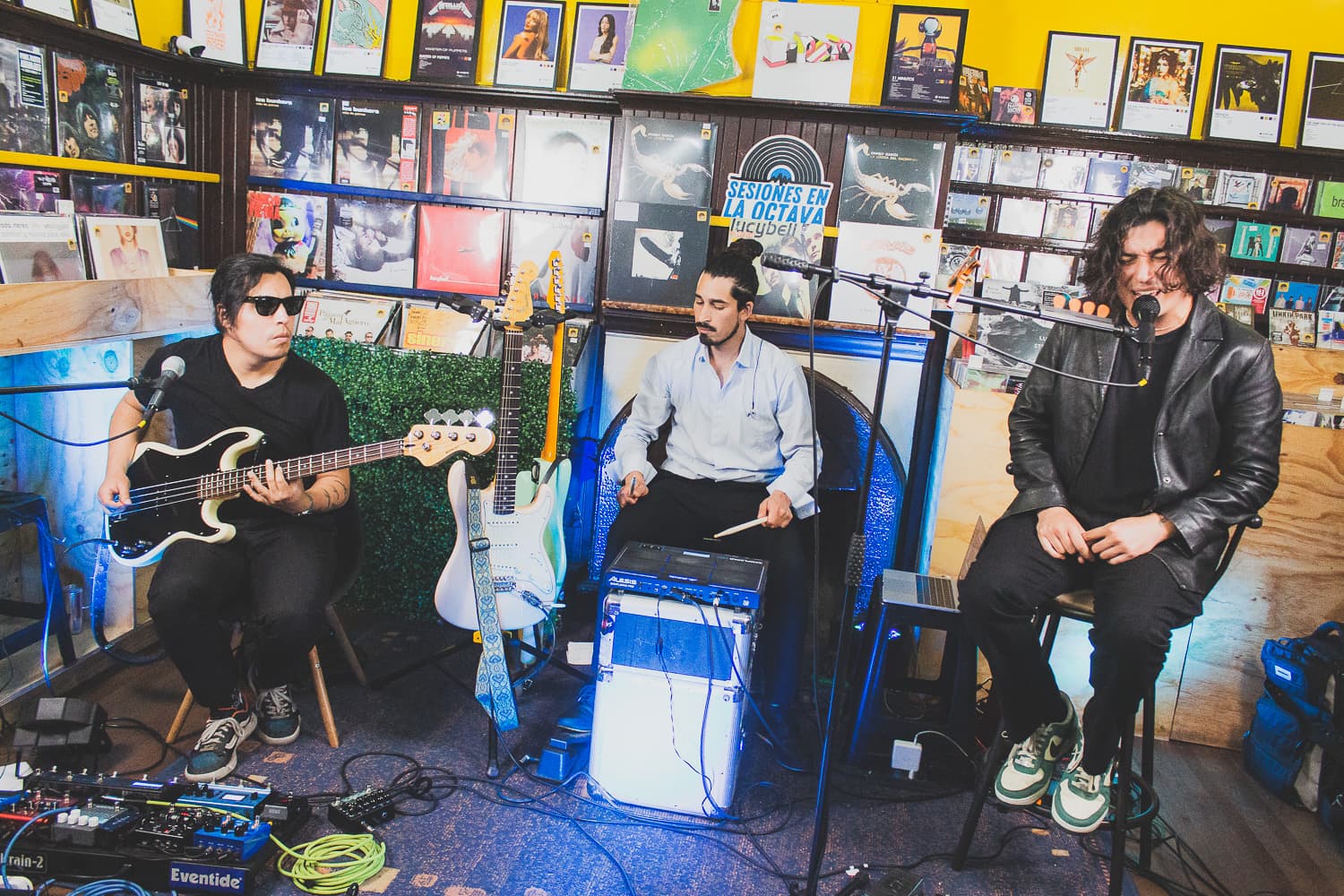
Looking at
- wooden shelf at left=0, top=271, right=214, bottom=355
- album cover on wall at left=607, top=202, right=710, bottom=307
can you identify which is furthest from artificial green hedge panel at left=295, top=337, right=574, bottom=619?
album cover on wall at left=607, top=202, right=710, bottom=307

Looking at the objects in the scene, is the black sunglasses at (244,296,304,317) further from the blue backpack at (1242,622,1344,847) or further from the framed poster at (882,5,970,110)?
the blue backpack at (1242,622,1344,847)

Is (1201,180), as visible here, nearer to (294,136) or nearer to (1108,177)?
(1108,177)

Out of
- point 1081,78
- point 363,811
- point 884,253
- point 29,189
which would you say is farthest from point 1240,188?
point 29,189

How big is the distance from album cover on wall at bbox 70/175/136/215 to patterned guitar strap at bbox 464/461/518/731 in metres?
1.71

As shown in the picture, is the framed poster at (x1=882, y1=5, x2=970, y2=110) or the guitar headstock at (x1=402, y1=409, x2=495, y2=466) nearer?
the guitar headstock at (x1=402, y1=409, x2=495, y2=466)

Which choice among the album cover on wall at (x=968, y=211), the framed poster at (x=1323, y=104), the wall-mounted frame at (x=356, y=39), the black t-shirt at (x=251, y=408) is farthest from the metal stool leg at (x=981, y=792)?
the framed poster at (x=1323, y=104)

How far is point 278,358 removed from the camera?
8.78ft

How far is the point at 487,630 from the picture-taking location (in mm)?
2633

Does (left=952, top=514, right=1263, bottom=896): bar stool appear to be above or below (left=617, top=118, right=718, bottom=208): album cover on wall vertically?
below

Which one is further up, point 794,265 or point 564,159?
point 564,159

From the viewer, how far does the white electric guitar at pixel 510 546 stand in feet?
8.96

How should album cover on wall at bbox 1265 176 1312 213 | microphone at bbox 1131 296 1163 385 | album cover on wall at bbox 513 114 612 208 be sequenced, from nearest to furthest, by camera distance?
microphone at bbox 1131 296 1163 385 → album cover on wall at bbox 513 114 612 208 → album cover on wall at bbox 1265 176 1312 213

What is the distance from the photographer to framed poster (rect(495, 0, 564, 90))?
12.5ft

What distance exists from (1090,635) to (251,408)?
2.23 metres
